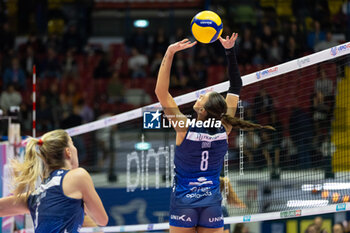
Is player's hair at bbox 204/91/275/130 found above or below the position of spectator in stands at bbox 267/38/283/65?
below

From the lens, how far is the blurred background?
1088 centimetres

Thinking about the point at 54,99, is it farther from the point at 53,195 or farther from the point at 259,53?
the point at 53,195

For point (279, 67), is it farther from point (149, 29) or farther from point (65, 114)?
point (149, 29)

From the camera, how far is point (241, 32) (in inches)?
640

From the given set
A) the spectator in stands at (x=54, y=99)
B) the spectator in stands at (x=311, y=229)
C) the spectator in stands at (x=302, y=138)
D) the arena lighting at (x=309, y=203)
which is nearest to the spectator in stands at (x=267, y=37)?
the spectator in stands at (x=302, y=138)

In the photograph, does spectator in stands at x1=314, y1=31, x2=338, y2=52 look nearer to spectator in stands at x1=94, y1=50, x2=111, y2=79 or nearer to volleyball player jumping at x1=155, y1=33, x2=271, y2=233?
spectator in stands at x1=94, y1=50, x2=111, y2=79

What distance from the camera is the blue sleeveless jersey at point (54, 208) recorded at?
3.85m

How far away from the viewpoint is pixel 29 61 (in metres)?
16.0

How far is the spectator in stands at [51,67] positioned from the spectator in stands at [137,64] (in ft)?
6.60

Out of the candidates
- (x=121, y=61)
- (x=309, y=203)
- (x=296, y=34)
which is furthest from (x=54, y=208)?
(x=121, y=61)

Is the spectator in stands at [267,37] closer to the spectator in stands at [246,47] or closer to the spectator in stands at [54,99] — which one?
the spectator in stands at [246,47]

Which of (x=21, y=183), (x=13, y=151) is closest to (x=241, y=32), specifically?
(x=13, y=151)

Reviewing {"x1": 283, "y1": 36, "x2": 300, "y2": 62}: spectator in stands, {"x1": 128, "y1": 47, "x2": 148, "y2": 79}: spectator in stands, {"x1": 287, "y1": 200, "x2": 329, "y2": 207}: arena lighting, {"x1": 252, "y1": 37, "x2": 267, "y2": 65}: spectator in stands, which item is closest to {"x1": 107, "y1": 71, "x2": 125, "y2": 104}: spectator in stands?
{"x1": 128, "y1": 47, "x2": 148, "y2": 79}: spectator in stands

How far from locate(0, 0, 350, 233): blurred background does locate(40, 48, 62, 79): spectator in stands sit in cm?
3
